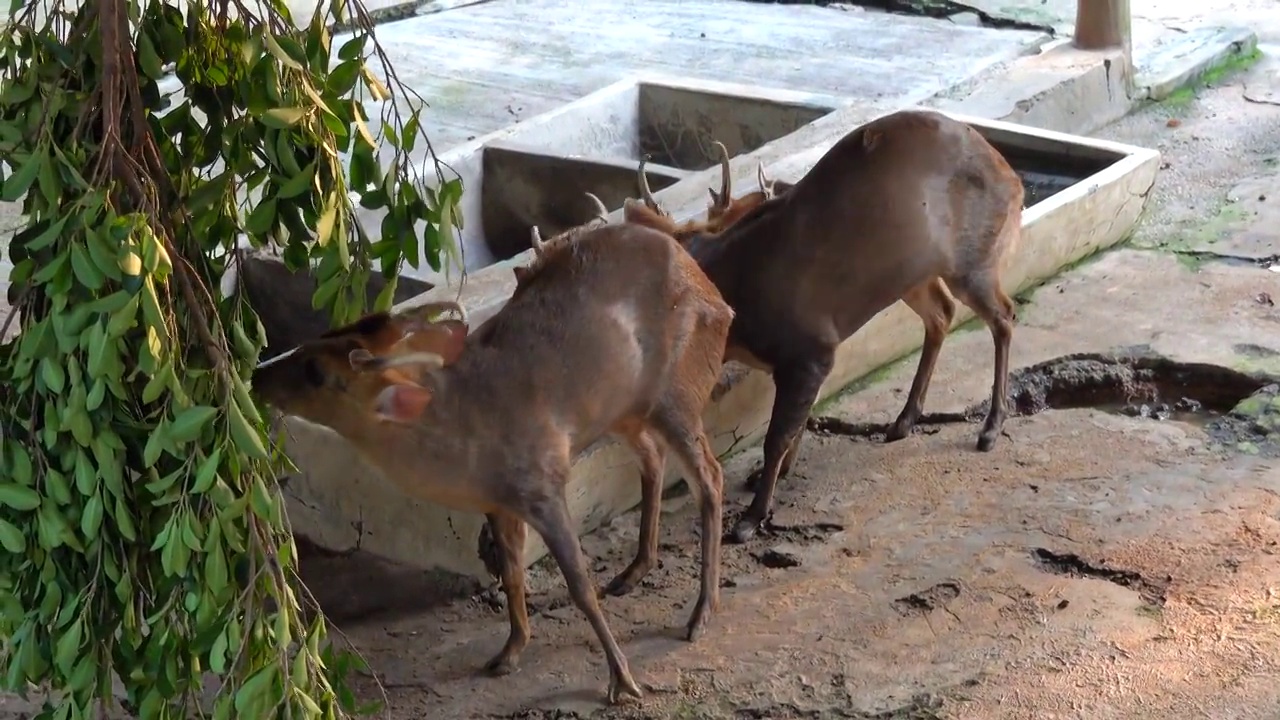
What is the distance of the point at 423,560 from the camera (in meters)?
4.09

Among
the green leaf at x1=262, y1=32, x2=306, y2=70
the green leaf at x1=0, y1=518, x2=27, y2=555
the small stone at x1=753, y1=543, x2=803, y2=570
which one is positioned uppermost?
the green leaf at x1=262, y1=32, x2=306, y2=70

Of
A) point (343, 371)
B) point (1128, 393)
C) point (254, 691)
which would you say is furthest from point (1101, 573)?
point (254, 691)

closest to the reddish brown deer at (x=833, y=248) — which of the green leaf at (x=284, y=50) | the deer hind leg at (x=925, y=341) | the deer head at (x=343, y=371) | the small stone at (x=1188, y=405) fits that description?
the deer hind leg at (x=925, y=341)

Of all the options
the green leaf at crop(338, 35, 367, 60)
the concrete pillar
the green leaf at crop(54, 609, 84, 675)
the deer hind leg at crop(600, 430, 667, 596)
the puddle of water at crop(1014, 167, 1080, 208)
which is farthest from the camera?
the concrete pillar

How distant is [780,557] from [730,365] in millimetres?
764

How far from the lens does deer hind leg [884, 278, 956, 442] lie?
15.6 feet

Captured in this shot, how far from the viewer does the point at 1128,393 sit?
497 centimetres

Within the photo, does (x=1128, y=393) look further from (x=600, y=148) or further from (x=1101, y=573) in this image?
(x=600, y=148)

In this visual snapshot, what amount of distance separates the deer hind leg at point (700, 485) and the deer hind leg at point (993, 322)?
1139 millimetres

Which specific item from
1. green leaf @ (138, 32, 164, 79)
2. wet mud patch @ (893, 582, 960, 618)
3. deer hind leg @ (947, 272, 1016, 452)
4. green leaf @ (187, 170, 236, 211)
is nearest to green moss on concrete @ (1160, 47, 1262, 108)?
deer hind leg @ (947, 272, 1016, 452)

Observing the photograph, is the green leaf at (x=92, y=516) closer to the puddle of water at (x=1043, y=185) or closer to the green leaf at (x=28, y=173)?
the green leaf at (x=28, y=173)

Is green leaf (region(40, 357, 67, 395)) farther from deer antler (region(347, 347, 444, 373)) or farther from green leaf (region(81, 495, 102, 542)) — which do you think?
deer antler (region(347, 347, 444, 373))

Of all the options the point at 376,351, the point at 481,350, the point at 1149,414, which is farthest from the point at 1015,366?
the point at 376,351

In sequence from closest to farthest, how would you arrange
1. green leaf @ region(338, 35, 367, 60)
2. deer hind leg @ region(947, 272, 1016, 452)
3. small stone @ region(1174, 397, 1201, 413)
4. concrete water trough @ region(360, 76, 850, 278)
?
green leaf @ region(338, 35, 367, 60), deer hind leg @ region(947, 272, 1016, 452), small stone @ region(1174, 397, 1201, 413), concrete water trough @ region(360, 76, 850, 278)
